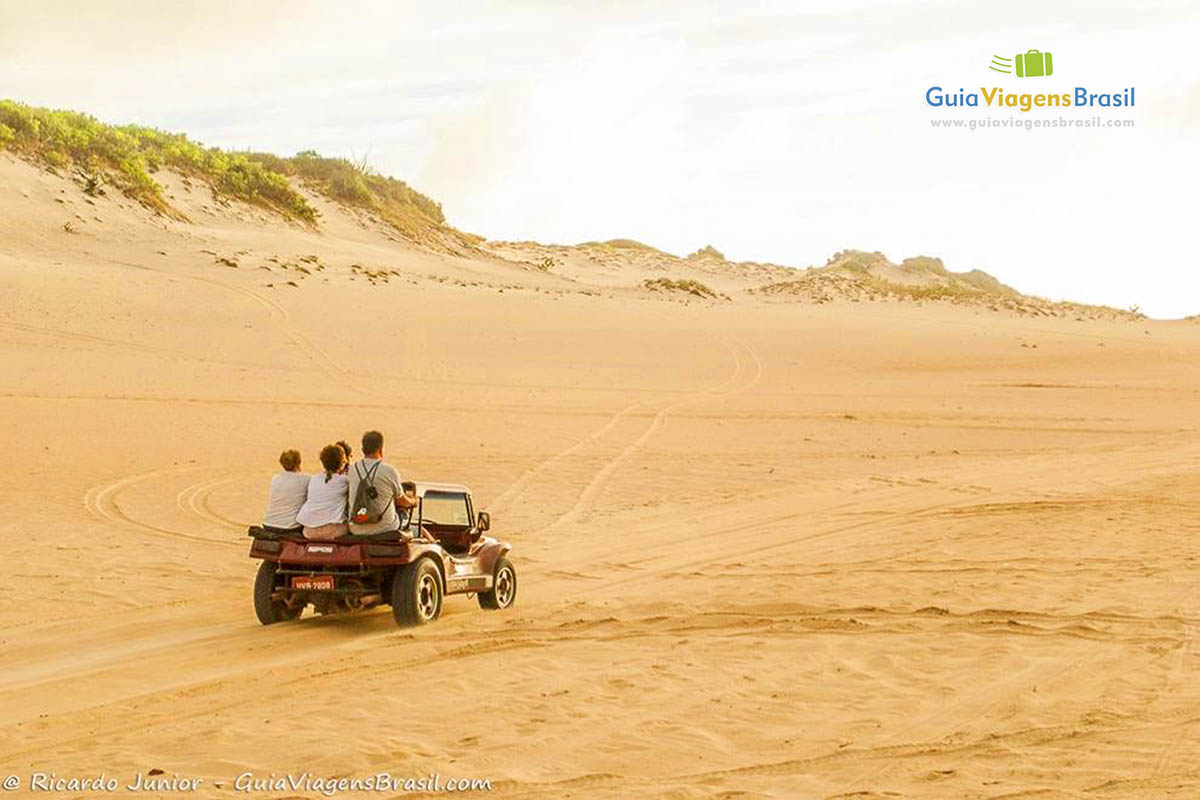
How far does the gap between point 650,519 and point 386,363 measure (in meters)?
13.5

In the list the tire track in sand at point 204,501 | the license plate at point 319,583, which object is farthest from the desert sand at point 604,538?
the license plate at point 319,583

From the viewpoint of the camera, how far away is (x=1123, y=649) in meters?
8.88

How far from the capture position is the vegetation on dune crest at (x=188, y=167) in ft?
130

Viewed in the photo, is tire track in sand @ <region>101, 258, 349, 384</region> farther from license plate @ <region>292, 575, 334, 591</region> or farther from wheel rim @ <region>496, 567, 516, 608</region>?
license plate @ <region>292, 575, 334, 591</region>

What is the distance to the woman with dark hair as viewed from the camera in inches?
425

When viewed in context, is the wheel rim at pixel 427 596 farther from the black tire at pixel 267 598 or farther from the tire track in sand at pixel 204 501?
the tire track in sand at pixel 204 501

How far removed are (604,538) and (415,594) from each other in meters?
4.70

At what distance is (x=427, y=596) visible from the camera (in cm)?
1080

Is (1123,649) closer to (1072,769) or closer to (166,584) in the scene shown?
(1072,769)

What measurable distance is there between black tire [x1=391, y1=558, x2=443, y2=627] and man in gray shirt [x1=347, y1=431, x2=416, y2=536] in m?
0.35

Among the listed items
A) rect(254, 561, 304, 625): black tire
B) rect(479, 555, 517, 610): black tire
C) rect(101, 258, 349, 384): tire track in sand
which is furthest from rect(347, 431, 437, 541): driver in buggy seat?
rect(101, 258, 349, 384): tire track in sand

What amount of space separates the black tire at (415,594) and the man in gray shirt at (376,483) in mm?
354

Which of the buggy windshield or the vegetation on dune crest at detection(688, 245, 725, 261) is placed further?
the vegetation on dune crest at detection(688, 245, 725, 261)

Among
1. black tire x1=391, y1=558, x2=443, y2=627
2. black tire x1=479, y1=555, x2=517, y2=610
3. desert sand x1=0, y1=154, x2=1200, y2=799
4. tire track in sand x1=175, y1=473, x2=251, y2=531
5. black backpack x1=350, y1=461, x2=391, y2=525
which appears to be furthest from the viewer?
tire track in sand x1=175, y1=473, x2=251, y2=531
